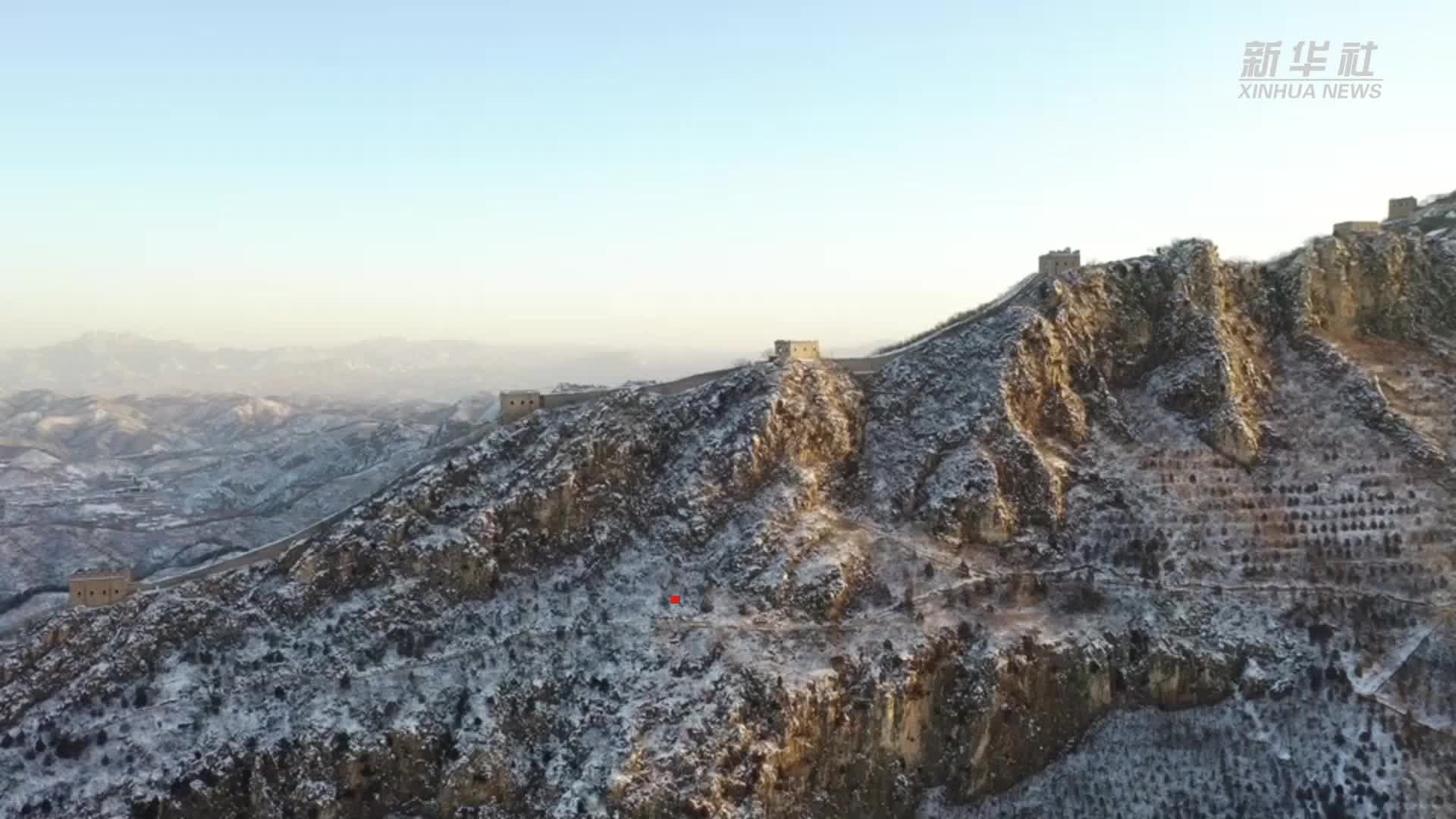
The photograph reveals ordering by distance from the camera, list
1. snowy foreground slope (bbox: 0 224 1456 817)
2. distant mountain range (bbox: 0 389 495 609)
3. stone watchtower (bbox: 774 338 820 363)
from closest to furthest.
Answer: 1. snowy foreground slope (bbox: 0 224 1456 817)
2. stone watchtower (bbox: 774 338 820 363)
3. distant mountain range (bbox: 0 389 495 609)

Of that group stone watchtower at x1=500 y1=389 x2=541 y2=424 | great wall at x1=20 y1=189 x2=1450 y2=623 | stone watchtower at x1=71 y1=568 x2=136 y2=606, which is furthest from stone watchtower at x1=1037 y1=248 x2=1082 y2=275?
stone watchtower at x1=71 y1=568 x2=136 y2=606

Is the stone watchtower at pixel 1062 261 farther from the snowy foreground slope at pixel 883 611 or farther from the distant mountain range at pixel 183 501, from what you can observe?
the distant mountain range at pixel 183 501

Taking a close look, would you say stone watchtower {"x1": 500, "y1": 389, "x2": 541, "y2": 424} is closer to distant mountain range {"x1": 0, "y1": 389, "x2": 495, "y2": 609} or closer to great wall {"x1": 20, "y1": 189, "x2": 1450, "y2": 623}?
great wall {"x1": 20, "y1": 189, "x2": 1450, "y2": 623}

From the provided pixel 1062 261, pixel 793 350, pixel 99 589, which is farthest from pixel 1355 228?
pixel 99 589

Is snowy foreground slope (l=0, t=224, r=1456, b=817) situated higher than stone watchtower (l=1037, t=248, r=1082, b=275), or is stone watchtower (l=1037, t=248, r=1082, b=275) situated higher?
stone watchtower (l=1037, t=248, r=1082, b=275)


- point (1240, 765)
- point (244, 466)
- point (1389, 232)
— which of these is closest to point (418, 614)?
point (1240, 765)

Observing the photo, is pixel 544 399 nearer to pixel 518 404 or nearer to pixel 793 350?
pixel 518 404

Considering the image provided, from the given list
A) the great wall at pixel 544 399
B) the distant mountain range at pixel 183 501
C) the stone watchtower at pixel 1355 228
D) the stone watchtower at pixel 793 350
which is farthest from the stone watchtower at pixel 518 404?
the stone watchtower at pixel 1355 228
